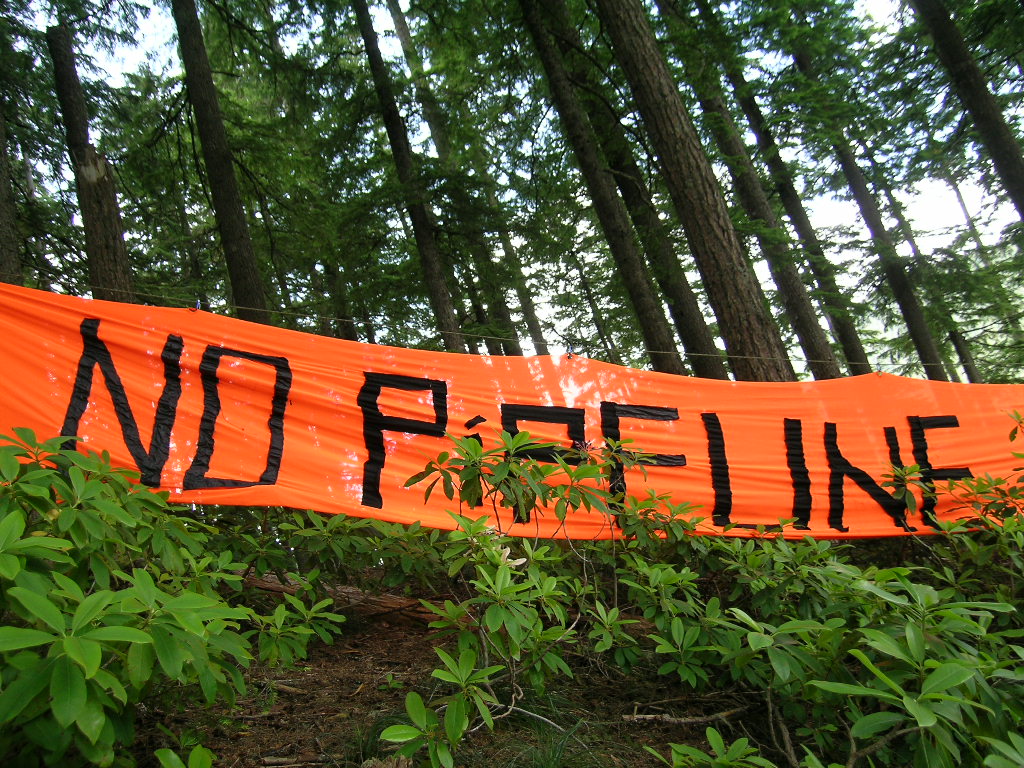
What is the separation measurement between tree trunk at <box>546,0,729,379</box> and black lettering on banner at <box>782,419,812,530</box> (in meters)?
1.99

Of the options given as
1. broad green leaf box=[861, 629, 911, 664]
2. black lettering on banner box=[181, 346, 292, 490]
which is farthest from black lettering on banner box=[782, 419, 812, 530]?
black lettering on banner box=[181, 346, 292, 490]

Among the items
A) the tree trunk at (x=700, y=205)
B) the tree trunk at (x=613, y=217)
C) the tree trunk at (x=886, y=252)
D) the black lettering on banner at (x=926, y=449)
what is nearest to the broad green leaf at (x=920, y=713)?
the tree trunk at (x=700, y=205)

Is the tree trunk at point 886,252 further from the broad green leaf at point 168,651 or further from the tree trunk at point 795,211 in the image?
the broad green leaf at point 168,651

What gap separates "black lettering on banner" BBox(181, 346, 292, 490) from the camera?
123 inches

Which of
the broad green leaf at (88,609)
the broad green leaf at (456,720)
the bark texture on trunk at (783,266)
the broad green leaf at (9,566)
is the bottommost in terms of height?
the broad green leaf at (456,720)

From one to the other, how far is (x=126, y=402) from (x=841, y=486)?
4608mm

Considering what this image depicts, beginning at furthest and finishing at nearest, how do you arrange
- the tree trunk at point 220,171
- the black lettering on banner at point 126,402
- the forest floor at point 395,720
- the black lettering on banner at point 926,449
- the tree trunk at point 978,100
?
1. the tree trunk at point 978,100
2. the tree trunk at point 220,171
3. the black lettering on banner at point 926,449
4. the black lettering on banner at point 126,402
5. the forest floor at point 395,720

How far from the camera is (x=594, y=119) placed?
7750 mm

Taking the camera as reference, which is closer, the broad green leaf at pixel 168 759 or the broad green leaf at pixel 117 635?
Result: the broad green leaf at pixel 117 635

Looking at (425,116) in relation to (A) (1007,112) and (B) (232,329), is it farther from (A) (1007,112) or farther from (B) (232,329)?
(A) (1007,112)

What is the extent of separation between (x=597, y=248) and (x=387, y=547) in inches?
406

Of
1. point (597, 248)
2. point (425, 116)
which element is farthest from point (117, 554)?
point (597, 248)

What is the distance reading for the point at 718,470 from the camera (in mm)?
4230

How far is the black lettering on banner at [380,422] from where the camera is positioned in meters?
3.43
